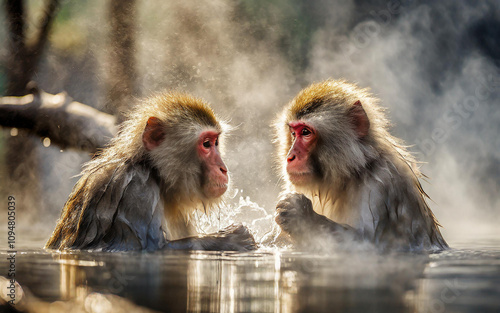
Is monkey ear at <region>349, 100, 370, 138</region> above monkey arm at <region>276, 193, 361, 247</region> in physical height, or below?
above

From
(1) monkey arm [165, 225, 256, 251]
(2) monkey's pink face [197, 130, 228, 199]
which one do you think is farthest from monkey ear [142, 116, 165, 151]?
(1) monkey arm [165, 225, 256, 251]

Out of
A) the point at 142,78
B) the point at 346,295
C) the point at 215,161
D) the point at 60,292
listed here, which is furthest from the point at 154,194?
the point at 142,78

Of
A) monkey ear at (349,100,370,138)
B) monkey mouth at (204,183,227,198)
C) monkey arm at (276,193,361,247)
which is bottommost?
monkey arm at (276,193,361,247)

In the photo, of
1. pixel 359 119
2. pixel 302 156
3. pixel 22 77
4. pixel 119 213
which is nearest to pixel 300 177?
pixel 302 156

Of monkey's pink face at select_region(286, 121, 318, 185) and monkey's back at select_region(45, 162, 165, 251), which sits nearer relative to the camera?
monkey's back at select_region(45, 162, 165, 251)

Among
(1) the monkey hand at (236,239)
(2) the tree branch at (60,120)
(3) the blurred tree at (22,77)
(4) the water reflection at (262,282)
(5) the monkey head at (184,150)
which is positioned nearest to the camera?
(4) the water reflection at (262,282)

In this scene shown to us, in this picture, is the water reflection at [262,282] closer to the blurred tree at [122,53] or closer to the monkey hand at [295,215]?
the monkey hand at [295,215]

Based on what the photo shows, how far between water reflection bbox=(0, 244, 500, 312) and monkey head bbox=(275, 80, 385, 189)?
0.91 m

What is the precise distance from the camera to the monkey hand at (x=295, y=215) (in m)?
4.03

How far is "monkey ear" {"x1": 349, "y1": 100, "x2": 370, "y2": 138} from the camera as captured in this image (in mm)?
4391

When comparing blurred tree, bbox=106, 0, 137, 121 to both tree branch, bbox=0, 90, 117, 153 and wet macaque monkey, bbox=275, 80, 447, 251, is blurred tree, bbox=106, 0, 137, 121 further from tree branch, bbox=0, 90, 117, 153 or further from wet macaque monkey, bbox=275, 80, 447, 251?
wet macaque monkey, bbox=275, 80, 447, 251

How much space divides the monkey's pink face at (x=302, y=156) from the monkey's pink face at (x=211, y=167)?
459 mm

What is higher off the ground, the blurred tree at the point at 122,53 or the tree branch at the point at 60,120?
the blurred tree at the point at 122,53

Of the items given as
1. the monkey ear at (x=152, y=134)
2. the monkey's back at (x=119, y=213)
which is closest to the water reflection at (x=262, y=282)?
the monkey's back at (x=119, y=213)
